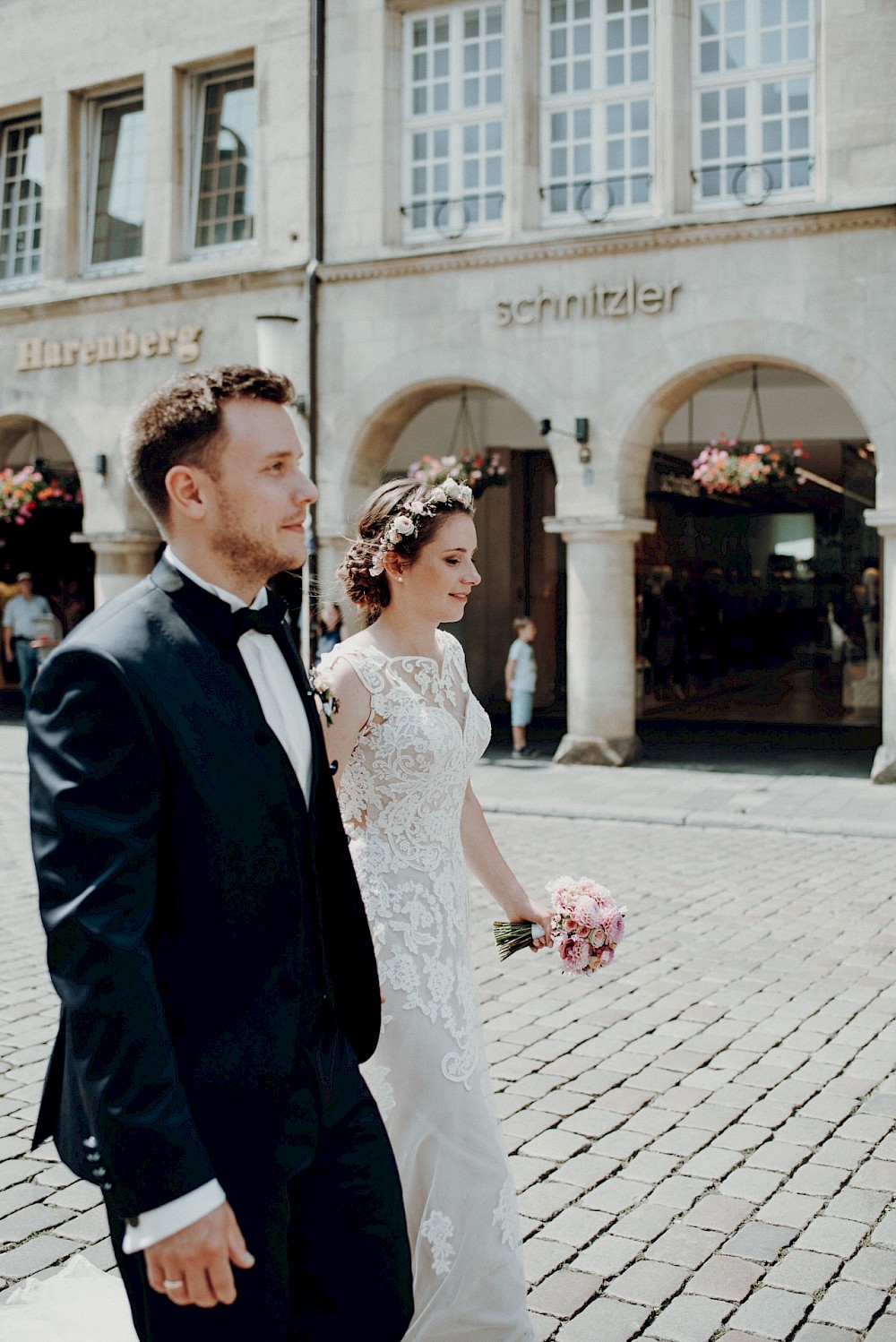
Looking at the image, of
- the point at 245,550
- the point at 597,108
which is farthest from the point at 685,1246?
the point at 597,108

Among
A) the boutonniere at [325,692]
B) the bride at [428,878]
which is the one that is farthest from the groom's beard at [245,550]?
the bride at [428,878]

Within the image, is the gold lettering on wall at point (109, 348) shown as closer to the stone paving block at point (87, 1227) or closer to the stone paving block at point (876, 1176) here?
the stone paving block at point (87, 1227)

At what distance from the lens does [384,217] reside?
15328 mm

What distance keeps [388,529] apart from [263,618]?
115cm

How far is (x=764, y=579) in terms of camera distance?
27672 mm

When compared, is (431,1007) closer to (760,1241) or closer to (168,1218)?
(168,1218)

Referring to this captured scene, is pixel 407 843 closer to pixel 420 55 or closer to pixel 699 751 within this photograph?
pixel 699 751

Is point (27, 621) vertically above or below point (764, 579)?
below

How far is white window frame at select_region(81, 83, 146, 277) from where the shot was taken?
690 inches

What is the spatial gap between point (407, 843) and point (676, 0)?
1305cm

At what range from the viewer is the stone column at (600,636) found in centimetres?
1436

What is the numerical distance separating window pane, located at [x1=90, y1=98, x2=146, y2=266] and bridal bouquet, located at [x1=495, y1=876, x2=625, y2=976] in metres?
15.9

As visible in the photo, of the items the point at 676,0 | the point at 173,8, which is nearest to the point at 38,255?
the point at 173,8

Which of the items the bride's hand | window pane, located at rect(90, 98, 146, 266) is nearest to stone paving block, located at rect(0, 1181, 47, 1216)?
the bride's hand
